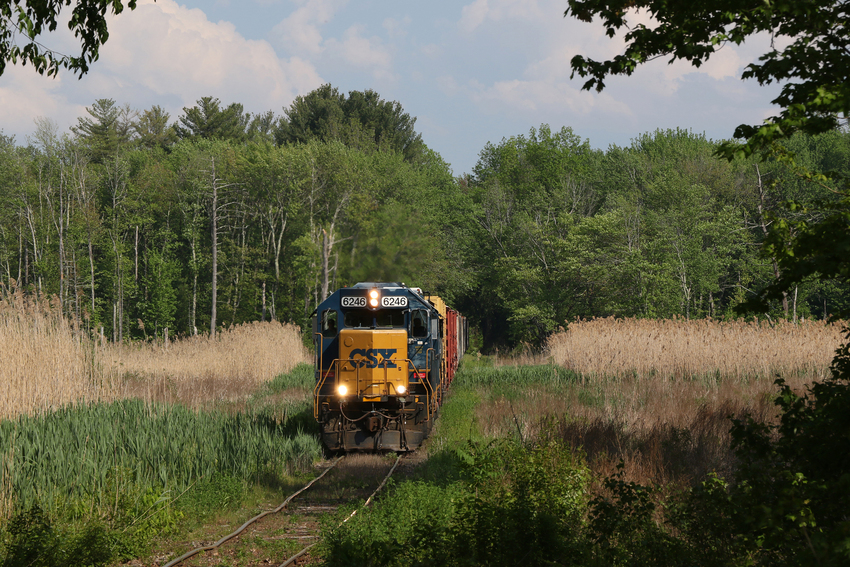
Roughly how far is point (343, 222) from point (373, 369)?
1646 inches

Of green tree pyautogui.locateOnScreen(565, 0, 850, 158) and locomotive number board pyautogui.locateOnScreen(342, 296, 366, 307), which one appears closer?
green tree pyautogui.locateOnScreen(565, 0, 850, 158)

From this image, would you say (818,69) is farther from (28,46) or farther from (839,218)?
(28,46)

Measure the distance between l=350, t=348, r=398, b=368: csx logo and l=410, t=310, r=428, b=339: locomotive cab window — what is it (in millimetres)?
944

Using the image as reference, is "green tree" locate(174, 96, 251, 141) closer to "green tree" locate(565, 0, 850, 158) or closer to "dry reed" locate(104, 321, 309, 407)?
"dry reed" locate(104, 321, 309, 407)

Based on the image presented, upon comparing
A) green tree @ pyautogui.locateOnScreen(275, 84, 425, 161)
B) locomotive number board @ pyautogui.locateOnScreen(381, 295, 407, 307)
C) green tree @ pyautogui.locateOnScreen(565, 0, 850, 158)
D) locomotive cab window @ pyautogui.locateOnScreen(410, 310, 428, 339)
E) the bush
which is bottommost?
the bush

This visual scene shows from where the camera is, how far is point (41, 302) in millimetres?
15430

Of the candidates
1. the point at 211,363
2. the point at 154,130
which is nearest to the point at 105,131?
the point at 154,130

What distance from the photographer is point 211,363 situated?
26.1 meters

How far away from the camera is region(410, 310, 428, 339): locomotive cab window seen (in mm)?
14938

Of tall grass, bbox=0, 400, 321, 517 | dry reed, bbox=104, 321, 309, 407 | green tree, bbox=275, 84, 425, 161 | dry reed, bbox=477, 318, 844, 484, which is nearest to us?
tall grass, bbox=0, 400, 321, 517

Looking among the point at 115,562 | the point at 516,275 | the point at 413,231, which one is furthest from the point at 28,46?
the point at 516,275

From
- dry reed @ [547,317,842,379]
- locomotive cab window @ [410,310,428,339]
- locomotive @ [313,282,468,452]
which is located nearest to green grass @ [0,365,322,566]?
locomotive @ [313,282,468,452]

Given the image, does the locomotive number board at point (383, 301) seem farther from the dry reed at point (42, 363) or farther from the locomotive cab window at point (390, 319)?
the dry reed at point (42, 363)

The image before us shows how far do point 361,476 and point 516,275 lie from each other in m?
37.2
